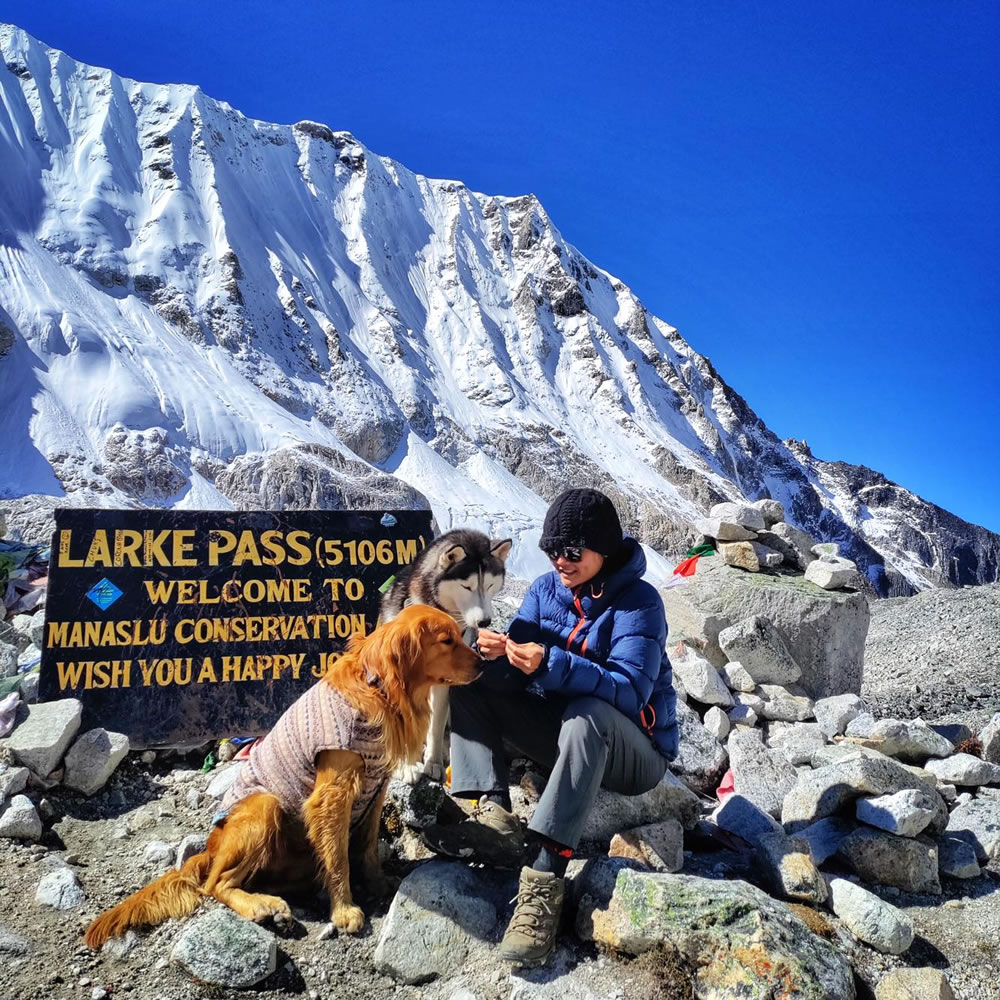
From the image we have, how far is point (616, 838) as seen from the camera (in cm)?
324

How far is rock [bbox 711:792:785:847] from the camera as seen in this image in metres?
3.65

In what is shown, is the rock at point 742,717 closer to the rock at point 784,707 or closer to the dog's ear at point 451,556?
the rock at point 784,707

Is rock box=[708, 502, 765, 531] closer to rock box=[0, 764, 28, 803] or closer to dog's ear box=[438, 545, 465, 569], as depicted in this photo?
dog's ear box=[438, 545, 465, 569]

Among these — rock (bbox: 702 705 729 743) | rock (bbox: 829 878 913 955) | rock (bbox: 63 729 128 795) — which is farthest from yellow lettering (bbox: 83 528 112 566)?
rock (bbox: 829 878 913 955)

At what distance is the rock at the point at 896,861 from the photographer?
326 cm

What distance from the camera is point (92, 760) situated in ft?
13.0

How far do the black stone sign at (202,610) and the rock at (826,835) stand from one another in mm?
2848

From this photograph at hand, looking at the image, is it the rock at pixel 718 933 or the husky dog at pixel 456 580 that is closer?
the rock at pixel 718 933

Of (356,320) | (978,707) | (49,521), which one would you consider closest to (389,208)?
(356,320)

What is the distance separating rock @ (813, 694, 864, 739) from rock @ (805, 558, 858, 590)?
1680mm

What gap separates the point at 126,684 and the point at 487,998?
2.97 m

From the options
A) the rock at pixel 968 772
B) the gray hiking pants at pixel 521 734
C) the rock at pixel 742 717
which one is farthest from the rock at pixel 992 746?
the gray hiking pants at pixel 521 734

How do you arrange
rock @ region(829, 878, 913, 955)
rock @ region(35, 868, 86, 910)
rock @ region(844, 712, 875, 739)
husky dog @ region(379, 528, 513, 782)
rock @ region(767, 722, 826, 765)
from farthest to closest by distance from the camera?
rock @ region(844, 712, 875, 739), rock @ region(767, 722, 826, 765), husky dog @ region(379, 528, 513, 782), rock @ region(35, 868, 86, 910), rock @ region(829, 878, 913, 955)

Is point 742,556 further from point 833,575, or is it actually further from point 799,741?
point 799,741
